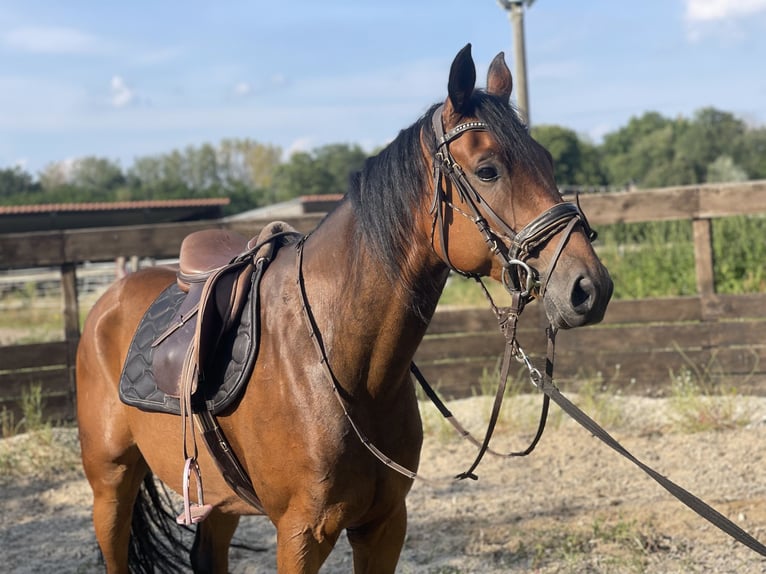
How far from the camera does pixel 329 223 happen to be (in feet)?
8.16

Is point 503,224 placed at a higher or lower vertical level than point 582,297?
higher

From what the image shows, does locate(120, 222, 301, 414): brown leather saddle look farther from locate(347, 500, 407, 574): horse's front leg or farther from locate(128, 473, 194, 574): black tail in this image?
locate(128, 473, 194, 574): black tail

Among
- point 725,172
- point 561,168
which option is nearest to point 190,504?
point 725,172

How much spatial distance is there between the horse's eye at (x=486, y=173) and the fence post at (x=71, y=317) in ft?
16.0

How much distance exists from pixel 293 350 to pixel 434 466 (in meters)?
3.21

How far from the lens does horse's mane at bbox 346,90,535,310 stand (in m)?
2.18

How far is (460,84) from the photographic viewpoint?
2.10 metres

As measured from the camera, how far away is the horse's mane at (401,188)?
218 centimetres

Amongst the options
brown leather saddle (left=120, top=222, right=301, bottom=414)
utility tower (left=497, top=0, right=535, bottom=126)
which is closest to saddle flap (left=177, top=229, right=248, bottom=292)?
brown leather saddle (left=120, top=222, right=301, bottom=414)

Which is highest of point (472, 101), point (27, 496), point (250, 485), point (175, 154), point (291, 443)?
point (175, 154)

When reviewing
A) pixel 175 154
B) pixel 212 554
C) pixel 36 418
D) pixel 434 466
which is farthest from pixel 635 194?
pixel 175 154

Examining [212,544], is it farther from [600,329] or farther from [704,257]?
[704,257]

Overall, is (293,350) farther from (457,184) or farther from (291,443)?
(457,184)

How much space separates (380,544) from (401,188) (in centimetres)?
117
